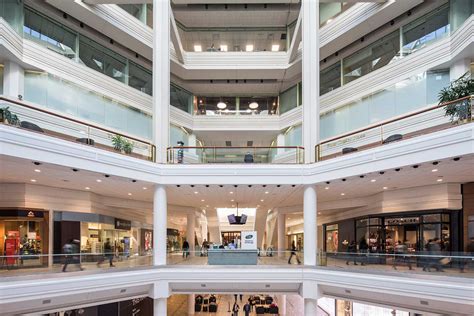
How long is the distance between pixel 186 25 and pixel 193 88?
12.3ft

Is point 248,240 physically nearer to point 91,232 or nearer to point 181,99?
point 91,232

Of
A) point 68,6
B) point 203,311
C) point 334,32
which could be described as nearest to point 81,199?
point 68,6

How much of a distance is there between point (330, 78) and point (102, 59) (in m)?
11.9

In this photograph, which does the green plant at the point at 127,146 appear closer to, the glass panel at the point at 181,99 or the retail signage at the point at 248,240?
the retail signage at the point at 248,240

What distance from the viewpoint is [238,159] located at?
15.6 meters

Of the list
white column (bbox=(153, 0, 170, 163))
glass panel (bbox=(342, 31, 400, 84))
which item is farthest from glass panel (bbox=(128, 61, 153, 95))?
glass panel (bbox=(342, 31, 400, 84))

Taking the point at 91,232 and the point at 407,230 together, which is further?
the point at 91,232

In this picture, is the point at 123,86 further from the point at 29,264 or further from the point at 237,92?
the point at 29,264

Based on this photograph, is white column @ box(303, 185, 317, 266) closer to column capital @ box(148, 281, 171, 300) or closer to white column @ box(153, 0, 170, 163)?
column capital @ box(148, 281, 171, 300)

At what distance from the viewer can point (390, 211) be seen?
55.2 feet

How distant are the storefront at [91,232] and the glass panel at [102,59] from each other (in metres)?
7.08

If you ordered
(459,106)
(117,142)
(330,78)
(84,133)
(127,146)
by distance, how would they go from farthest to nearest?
(330,78)
(127,146)
(117,142)
(84,133)
(459,106)

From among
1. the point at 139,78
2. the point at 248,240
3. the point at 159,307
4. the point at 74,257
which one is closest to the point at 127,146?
the point at 74,257

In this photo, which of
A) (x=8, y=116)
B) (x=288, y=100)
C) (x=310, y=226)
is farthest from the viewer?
(x=288, y=100)
